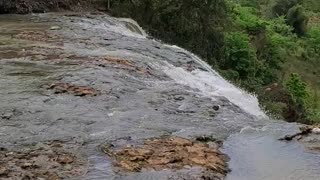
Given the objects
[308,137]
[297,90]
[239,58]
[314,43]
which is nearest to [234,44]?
[239,58]

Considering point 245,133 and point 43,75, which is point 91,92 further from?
point 245,133

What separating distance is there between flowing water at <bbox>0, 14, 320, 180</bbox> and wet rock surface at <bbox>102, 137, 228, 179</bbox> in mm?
121

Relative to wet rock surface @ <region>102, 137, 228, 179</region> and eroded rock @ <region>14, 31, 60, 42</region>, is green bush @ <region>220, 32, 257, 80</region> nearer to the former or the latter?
eroded rock @ <region>14, 31, 60, 42</region>

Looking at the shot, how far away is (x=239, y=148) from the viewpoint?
560cm

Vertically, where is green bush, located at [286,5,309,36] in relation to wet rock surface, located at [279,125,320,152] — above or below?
below

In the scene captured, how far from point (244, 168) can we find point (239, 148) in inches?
21.0

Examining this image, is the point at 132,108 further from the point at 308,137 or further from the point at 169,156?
the point at 308,137

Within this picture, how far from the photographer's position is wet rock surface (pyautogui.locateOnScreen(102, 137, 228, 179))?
A: 4.96 meters

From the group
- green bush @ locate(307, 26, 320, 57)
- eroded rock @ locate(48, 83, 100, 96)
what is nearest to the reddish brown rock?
eroded rock @ locate(48, 83, 100, 96)

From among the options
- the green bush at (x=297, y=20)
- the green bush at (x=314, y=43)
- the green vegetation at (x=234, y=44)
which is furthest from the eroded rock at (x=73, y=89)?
the green bush at (x=297, y=20)

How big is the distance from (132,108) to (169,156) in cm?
165

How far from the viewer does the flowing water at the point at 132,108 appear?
5.28 m

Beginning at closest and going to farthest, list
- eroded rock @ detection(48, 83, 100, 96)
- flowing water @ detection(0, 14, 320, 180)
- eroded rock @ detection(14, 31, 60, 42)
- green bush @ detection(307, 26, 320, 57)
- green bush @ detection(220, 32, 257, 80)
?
flowing water @ detection(0, 14, 320, 180)
eroded rock @ detection(48, 83, 100, 96)
eroded rock @ detection(14, 31, 60, 42)
green bush @ detection(220, 32, 257, 80)
green bush @ detection(307, 26, 320, 57)

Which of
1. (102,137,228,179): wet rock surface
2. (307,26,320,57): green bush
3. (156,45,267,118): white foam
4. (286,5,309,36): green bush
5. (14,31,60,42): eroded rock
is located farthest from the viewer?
(286,5,309,36): green bush
